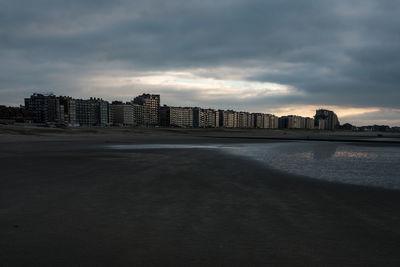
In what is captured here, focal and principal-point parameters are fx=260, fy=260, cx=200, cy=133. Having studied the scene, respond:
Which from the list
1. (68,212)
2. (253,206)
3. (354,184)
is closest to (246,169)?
(354,184)


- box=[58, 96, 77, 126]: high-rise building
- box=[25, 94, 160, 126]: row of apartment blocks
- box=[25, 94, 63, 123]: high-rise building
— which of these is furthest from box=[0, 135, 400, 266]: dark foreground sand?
box=[58, 96, 77, 126]: high-rise building

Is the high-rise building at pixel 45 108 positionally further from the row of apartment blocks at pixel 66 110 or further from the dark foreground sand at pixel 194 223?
the dark foreground sand at pixel 194 223

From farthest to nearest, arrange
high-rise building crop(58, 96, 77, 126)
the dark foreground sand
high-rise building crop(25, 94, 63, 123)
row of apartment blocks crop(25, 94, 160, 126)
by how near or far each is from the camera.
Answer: high-rise building crop(58, 96, 77, 126) → row of apartment blocks crop(25, 94, 160, 126) → high-rise building crop(25, 94, 63, 123) → the dark foreground sand

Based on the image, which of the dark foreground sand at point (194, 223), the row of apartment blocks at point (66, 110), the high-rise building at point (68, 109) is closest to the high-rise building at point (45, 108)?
the row of apartment blocks at point (66, 110)

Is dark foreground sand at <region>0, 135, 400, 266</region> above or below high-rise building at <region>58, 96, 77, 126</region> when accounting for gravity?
below

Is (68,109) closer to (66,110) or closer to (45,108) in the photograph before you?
(66,110)

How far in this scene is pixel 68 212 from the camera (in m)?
6.59

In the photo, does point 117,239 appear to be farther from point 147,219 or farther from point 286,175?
point 286,175

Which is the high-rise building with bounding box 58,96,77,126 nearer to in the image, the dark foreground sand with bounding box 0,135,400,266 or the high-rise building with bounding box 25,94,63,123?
the high-rise building with bounding box 25,94,63,123

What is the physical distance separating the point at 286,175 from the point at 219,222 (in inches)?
288

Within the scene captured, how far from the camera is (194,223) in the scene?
593 centimetres

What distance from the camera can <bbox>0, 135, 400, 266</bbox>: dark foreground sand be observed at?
14.3 feet

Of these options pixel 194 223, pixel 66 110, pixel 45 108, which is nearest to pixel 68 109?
pixel 66 110

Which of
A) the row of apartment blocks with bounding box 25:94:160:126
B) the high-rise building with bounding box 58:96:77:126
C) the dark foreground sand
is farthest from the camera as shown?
the high-rise building with bounding box 58:96:77:126
